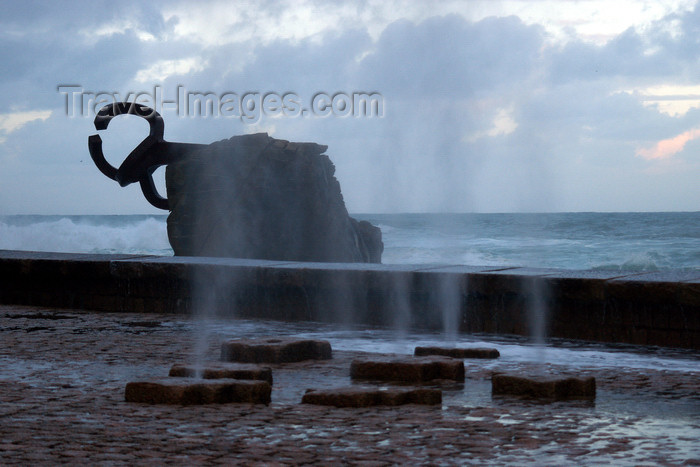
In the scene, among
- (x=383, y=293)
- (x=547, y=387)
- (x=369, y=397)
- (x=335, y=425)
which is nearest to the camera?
(x=335, y=425)

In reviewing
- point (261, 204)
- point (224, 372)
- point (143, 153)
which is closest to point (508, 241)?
point (261, 204)

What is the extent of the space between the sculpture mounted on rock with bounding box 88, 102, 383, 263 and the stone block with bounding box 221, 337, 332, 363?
2005 centimetres

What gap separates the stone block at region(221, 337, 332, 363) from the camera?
15.4ft

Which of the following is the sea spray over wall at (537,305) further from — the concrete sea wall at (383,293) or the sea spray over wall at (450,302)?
the sea spray over wall at (450,302)

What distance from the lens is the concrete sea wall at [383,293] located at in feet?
18.2

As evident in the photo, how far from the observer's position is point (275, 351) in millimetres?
4684

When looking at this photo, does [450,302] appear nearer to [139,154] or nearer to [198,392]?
[198,392]

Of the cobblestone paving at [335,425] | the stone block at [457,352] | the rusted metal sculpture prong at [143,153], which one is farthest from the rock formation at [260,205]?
the cobblestone paving at [335,425]

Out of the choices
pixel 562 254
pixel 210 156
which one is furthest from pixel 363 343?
pixel 562 254

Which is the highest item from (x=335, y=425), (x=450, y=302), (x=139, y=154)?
(x=139, y=154)

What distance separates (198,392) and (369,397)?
64 cm

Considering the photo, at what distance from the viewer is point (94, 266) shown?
27.0 ft

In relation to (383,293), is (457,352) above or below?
below

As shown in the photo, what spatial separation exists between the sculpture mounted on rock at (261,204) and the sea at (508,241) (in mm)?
2996
